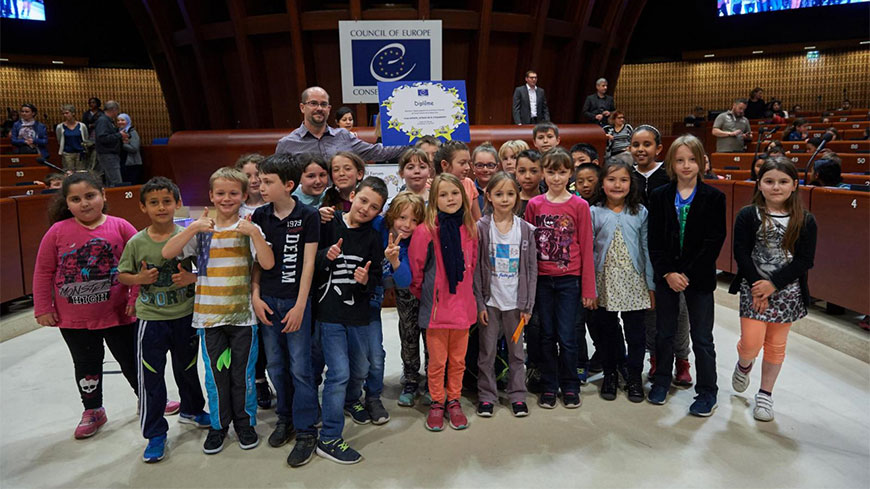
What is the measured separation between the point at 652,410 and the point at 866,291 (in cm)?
200

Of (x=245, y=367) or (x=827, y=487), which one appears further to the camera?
(x=245, y=367)

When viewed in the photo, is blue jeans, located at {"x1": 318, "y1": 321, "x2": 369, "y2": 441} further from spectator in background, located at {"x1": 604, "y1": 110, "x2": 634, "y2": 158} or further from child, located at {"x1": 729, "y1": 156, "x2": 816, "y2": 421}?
spectator in background, located at {"x1": 604, "y1": 110, "x2": 634, "y2": 158}

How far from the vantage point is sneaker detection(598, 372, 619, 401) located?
3.27m

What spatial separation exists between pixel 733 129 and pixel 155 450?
9.29 metres

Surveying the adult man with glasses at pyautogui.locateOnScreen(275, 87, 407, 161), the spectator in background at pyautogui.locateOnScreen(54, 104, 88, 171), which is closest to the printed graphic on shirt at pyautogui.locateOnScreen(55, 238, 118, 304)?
the adult man with glasses at pyautogui.locateOnScreen(275, 87, 407, 161)

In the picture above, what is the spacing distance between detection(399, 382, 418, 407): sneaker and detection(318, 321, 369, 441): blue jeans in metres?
0.59

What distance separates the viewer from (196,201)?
775 cm

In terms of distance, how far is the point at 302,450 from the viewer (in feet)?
8.59

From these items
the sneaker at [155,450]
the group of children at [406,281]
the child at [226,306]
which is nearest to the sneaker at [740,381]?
the group of children at [406,281]

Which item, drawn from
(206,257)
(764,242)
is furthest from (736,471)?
(206,257)

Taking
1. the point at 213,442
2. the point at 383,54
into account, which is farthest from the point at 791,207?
the point at 383,54

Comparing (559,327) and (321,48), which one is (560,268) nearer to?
(559,327)

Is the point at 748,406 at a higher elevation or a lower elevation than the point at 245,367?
lower

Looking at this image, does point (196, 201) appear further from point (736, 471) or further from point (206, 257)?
point (736, 471)
